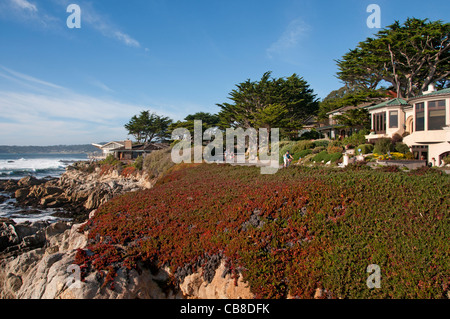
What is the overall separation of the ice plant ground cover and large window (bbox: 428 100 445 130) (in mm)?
14630

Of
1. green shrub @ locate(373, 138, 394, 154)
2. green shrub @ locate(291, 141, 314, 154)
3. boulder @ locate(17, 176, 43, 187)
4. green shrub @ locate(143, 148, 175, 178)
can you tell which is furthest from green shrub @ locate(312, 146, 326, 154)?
boulder @ locate(17, 176, 43, 187)

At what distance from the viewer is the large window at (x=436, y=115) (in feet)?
60.6

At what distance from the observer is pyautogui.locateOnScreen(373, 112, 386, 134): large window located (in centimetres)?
2444

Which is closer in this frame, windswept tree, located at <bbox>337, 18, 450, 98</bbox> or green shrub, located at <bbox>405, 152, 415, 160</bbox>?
green shrub, located at <bbox>405, 152, 415, 160</bbox>

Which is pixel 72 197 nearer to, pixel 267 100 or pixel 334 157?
pixel 334 157

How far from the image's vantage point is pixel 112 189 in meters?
26.5

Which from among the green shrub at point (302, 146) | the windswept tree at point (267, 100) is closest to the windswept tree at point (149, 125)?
the windswept tree at point (267, 100)

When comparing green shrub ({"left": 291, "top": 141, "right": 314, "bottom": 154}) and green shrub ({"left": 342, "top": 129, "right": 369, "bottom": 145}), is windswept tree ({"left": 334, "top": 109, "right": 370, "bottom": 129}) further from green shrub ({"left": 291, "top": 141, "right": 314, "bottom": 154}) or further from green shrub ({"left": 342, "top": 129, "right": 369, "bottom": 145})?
green shrub ({"left": 291, "top": 141, "right": 314, "bottom": 154})

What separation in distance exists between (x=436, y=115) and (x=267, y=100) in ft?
81.1

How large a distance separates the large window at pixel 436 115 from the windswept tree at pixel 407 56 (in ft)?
37.8

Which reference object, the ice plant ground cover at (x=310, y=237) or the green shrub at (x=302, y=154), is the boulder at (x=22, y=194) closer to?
the ice plant ground cover at (x=310, y=237)

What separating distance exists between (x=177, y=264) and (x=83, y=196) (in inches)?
891
